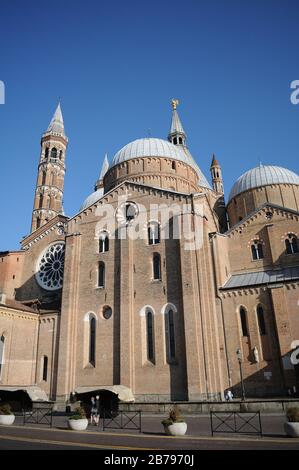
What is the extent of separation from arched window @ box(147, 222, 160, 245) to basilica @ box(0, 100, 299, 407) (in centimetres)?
8

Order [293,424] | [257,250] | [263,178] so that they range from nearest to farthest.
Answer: [293,424] → [257,250] → [263,178]

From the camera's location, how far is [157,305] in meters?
25.8

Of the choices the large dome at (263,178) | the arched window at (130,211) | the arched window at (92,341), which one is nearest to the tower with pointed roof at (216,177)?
the large dome at (263,178)

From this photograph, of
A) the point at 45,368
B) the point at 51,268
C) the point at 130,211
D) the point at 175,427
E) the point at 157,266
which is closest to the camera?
the point at 175,427

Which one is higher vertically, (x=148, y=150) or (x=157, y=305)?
(x=148, y=150)

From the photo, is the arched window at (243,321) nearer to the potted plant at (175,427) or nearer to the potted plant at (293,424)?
the potted plant at (175,427)

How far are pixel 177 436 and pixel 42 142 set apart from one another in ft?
172

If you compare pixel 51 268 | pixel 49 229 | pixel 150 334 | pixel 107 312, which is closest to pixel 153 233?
pixel 107 312

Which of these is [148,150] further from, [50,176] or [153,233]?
[50,176]

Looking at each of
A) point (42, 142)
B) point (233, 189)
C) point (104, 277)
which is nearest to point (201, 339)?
point (104, 277)

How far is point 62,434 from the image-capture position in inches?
559

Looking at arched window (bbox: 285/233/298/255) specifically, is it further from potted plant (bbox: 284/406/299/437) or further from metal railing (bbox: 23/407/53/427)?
metal railing (bbox: 23/407/53/427)

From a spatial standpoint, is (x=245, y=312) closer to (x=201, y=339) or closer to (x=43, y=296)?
(x=201, y=339)

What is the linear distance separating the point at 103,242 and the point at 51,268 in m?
8.16
